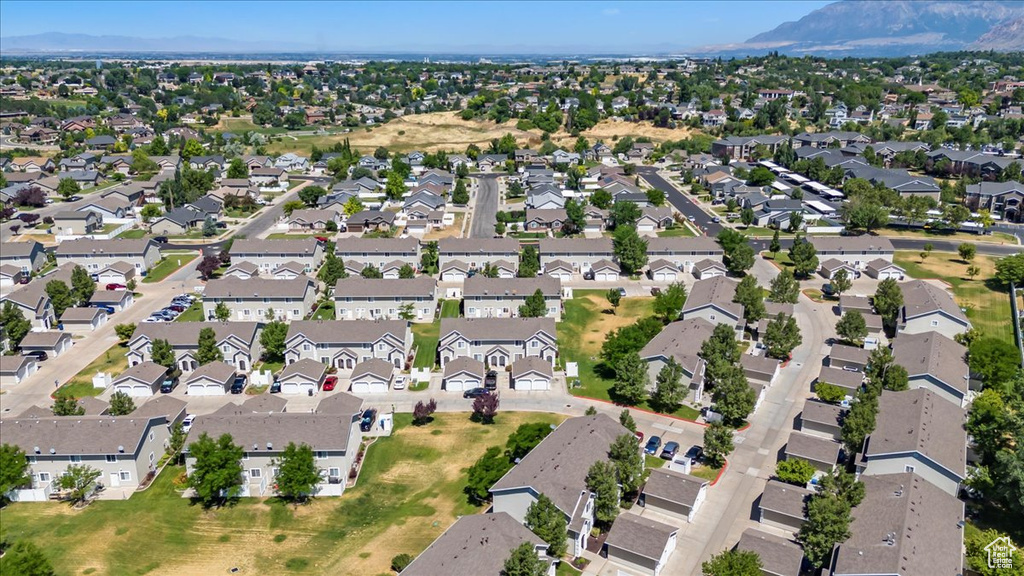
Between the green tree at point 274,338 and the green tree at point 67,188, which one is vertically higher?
the green tree at point 67,188

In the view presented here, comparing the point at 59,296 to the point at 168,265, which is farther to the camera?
the point at 168,265

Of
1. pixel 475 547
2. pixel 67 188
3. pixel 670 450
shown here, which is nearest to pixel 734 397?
pixel 670 450

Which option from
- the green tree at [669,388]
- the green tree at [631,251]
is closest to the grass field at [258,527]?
the green tree at [669,388]

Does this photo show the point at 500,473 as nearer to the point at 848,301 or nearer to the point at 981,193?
the point at 848,301

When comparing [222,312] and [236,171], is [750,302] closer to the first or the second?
[222,312]

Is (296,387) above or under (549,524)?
under

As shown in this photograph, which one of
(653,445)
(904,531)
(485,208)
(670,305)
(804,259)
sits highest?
(485,208)

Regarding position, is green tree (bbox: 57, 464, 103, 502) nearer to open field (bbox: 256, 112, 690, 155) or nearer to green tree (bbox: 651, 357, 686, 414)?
green tree (bbox: 651, 357, 686, 414)

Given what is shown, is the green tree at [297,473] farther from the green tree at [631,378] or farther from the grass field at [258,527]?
the green tree at [631,378]
